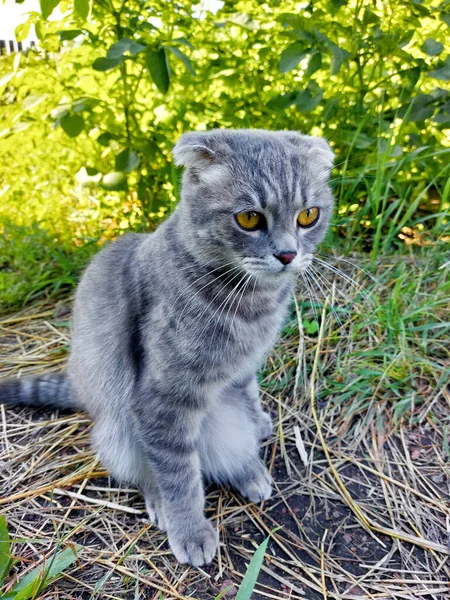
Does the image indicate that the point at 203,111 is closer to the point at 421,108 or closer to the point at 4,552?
the point at 421,108

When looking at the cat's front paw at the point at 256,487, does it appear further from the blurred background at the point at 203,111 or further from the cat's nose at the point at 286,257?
the blurred background at the point at 203,111

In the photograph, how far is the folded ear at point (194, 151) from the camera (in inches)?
54.1

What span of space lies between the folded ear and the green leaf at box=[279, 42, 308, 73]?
0.80 m

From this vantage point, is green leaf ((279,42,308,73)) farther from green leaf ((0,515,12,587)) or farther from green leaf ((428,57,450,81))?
green leaf ((0,515,12,587))

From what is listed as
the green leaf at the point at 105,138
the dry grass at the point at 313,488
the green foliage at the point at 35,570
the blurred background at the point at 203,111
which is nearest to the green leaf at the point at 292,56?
the blurred background at the point at 203,111

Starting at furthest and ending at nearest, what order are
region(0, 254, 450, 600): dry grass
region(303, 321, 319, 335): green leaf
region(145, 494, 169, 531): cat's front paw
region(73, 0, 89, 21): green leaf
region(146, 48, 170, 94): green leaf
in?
region(303, 321, 319, 335): green leaf → region(146, 48, 170, 94): green leaf → region(73, 0, 89, 21): green leaf → region(145, 494, 169, 531): cat's front paw → region(0, 254, 450, 600): dry grass

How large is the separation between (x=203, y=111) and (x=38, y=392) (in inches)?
59.3

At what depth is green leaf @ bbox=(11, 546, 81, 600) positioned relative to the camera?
3.91ft

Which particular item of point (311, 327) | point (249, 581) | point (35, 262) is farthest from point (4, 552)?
point (35, 262)

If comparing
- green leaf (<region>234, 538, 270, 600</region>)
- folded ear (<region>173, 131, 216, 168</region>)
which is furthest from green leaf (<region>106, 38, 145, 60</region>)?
green leaf (<region>234, 538, 270, 600</region>)

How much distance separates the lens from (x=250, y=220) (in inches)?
53.5

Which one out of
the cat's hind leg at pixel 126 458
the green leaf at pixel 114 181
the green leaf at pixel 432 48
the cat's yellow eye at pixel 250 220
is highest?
the green leaf at pixel 432 48

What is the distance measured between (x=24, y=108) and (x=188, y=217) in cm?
136

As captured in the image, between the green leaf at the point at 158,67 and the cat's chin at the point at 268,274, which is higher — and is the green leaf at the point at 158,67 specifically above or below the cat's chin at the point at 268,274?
above
